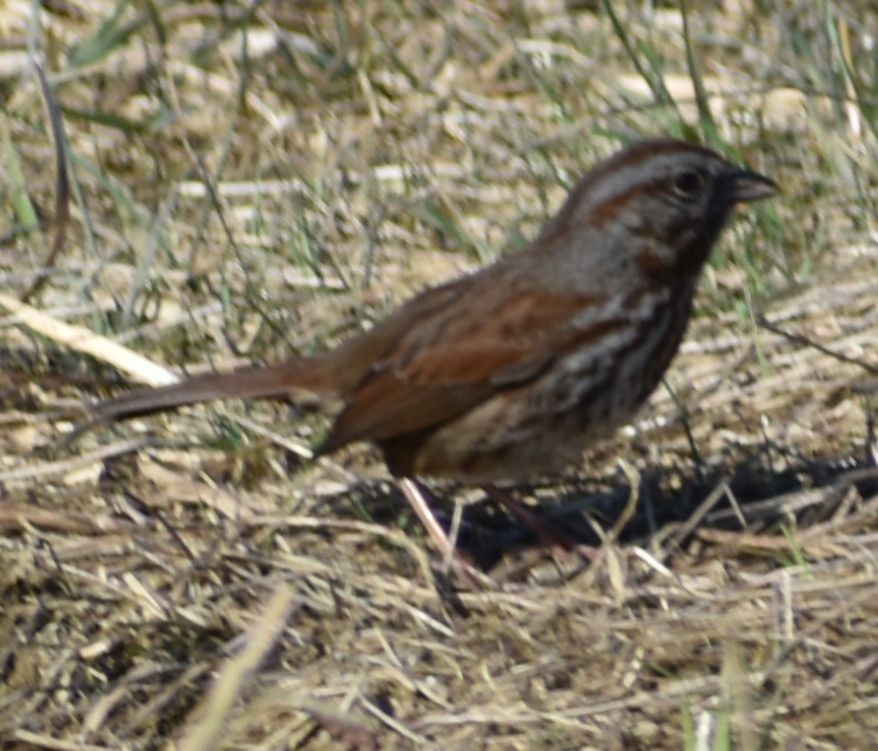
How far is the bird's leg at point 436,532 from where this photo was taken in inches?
185

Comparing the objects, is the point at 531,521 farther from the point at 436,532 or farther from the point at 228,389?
the point at 228,389

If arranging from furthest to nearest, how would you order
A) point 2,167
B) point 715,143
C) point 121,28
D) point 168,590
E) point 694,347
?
point 121,28, point 2,167, point 715,143, point 694,347, point 168,590

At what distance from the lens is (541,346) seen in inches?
189

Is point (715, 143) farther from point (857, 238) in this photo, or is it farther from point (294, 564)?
point (294, 564)

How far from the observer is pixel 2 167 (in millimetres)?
6367

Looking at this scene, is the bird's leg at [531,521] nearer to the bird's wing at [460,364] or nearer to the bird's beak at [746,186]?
the bird's wing at [460,364]

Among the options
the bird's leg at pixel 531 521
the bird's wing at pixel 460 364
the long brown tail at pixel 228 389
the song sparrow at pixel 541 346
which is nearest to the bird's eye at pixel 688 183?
the song sparrow at pixel 541 346

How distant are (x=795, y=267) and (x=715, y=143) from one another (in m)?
0.43

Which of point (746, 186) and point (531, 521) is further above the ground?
point (746, 186)

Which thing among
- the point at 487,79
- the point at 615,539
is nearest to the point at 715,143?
the point at 487,79

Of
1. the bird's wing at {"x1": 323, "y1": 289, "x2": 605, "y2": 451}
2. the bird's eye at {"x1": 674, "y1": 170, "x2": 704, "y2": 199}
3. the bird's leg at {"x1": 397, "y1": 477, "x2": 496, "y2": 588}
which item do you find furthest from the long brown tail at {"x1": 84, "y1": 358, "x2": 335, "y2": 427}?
the bird's eye at {"x1": 674, "y1": 170, "x2": 704, "y2": 199}

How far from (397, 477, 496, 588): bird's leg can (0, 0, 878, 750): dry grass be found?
0.05 m

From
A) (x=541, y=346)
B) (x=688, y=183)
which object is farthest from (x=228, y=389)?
(x=688, y=183)

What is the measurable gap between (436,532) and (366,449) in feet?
1.83
